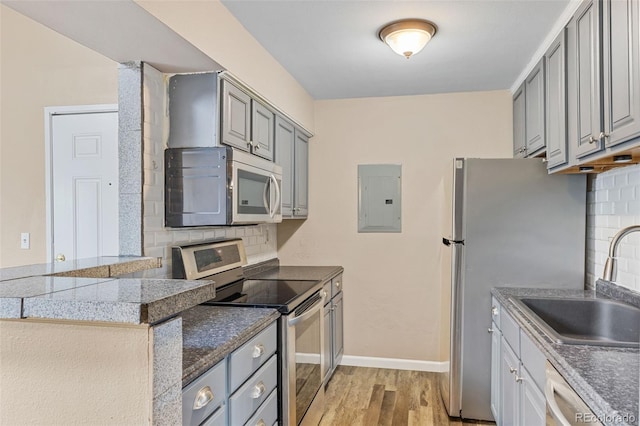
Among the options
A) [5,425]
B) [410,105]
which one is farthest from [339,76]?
[5,425]

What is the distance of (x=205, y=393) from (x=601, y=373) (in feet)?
3.94

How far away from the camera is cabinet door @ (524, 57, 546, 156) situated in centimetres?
255

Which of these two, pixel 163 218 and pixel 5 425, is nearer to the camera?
pixel 5 425

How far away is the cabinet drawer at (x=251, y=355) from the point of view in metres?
1.52

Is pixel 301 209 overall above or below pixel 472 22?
below

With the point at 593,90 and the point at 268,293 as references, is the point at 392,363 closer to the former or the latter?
the point at 268,293

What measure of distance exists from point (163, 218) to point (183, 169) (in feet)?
0.92

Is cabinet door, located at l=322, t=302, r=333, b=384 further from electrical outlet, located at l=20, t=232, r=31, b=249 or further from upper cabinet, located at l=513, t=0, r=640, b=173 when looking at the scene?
electrical outlet, located at l=20, t=232, r=31, b=249

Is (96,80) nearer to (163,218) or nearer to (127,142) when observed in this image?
(127,142)

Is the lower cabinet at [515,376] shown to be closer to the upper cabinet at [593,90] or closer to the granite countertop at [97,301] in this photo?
the upper cabinet at [593,90]

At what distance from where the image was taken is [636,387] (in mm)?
1085

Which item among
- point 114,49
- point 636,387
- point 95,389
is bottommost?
point 636,387

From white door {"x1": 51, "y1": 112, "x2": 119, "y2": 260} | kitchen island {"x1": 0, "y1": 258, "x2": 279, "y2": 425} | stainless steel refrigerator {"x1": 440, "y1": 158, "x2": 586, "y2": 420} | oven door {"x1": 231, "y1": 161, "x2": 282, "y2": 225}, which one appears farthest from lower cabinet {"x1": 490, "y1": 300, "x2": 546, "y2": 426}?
white door {"x1": 51, "y1": 112, "x2": 119, "y2": 260}

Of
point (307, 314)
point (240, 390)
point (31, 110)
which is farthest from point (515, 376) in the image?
point (31, 110)
